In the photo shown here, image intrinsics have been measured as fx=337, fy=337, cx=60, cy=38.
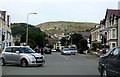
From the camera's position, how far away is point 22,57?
Answer: 989 inches

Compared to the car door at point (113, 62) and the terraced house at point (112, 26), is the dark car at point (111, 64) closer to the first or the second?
the car door at point (113, 62)

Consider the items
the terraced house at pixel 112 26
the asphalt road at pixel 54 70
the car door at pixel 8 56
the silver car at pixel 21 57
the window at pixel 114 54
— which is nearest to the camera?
the window at pixel 114 54

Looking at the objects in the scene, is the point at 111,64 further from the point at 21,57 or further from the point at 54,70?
the point at 21,57

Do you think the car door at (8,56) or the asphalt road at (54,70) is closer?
the asphalt road at (54,70)

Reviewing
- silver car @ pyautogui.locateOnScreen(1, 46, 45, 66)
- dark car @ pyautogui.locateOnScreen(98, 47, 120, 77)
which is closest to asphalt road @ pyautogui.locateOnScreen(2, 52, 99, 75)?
silver car @ pyautogui.locateOnScreen(1, 46, 45, 66)

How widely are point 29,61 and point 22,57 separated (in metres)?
0.68

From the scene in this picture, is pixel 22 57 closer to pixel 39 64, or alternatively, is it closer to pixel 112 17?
pixel 39 64

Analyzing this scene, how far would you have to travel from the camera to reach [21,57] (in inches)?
990

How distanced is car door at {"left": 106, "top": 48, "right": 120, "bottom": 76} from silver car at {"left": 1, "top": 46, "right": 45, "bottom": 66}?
11.3 metres

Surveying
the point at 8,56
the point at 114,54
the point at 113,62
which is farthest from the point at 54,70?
the point at 113,62

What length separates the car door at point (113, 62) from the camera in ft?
Result: 42.8

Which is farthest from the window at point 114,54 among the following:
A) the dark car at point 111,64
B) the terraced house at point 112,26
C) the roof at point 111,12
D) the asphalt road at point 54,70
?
the roof at point 111,12

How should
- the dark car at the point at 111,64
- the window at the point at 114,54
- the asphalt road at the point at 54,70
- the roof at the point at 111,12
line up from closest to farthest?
the dark car at the point at 111,64, the window at the point at 114,54, the asphalt road at the point at 54,70, the roof at the point at 111,12

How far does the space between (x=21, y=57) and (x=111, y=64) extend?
41.1 feet
